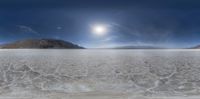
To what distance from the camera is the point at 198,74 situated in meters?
5.86

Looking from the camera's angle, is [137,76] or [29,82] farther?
[137,76]

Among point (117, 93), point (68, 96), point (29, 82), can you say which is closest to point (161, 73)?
point (117, 93)

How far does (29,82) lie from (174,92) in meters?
3.31

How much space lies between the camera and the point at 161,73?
612 cm

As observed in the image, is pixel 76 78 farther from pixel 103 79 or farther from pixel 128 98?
pixel 128 98

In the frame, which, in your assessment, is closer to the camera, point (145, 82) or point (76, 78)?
point (145, 82)

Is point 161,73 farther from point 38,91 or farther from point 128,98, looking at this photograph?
point 38,91

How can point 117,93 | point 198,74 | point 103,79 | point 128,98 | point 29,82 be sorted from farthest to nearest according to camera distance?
1. point 198,74
2. point 103,79
3. point 29,82
4. point 117,93
5. point 128,98

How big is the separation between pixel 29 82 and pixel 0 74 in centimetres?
143

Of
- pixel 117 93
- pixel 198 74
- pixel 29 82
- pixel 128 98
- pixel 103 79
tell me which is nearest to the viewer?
pixel 128 98

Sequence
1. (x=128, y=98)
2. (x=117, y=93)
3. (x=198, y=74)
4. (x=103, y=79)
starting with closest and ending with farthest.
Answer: (x=128, y=98) < (x=117, y=93) < (x=103, y=79) < (x=198, y=74)

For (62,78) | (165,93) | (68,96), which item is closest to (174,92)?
(165,93)

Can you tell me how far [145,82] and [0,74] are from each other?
400 centimetres

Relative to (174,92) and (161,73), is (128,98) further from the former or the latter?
(161,73)
